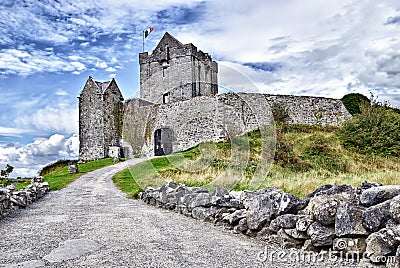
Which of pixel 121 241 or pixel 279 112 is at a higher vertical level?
pixel 279 112

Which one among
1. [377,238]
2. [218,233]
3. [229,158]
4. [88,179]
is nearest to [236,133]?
[229,158]

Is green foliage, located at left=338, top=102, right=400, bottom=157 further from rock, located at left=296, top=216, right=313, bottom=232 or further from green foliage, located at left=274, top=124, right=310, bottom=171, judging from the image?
rock, located at left=296, top=216, right=313, bottom=232

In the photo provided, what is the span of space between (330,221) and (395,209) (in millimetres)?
928

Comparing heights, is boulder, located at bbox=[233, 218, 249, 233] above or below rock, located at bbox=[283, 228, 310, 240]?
below

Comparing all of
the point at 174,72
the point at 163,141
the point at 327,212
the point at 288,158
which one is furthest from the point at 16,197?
the point at 174,72

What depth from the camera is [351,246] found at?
4.87 m

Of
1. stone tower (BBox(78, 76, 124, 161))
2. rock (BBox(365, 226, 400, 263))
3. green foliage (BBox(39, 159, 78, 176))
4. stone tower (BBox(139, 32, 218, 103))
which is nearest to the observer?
rock (BBox(365, 226, 400, 263))

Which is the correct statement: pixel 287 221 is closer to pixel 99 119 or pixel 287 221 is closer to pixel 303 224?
pixel 303 224

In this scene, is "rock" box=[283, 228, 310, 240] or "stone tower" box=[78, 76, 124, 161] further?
"stone tower" box=[78, 76, 124, 161]

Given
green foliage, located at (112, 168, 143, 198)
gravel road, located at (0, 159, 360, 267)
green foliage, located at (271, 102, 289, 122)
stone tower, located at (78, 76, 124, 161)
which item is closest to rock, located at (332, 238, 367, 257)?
gravel road, located at (0, 159, 360, 267)

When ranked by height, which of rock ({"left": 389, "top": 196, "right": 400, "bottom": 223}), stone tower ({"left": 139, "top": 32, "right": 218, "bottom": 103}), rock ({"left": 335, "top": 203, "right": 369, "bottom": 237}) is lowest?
rock ({"left": 335, "top": 203, "right": 369, "bottom": 237})

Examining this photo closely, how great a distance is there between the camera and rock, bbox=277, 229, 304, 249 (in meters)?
5.59

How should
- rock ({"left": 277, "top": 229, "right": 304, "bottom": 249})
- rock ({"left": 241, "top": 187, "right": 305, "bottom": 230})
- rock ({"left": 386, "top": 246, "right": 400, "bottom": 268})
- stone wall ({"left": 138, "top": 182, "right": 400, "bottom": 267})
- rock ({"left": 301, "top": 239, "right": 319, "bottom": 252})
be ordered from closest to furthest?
rock ({"left": 386, "top": 246, "right": 400, "bottom": 268}) → stone wall ({"left": 138, "top": 182, "right": 400, "bottom": 267}) → rock ({"left": 301, "top": 239, "right": 319, "bottom": 252}) → rock ({"left": 277, "top": 229, "right": 304, "bottom": 249}) → rock ({"left": 241, "top": 187, "right": 305, "bottom": 230})

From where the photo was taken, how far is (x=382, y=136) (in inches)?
802
